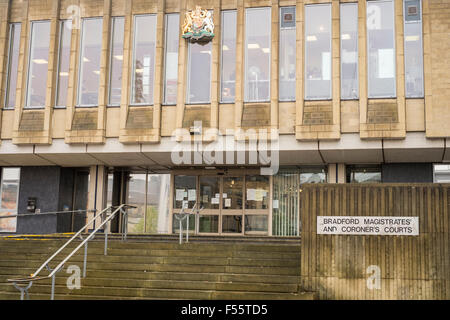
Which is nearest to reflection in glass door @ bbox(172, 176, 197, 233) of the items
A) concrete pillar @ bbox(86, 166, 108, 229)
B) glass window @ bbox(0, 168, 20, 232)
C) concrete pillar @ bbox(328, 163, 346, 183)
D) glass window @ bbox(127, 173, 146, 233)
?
glass window @ bbox(127, 173, 146, 233)

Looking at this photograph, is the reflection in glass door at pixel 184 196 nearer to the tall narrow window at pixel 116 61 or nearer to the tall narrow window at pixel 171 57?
the tall narrow window at pixel 171 57

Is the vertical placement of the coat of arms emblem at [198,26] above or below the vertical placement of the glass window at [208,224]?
above

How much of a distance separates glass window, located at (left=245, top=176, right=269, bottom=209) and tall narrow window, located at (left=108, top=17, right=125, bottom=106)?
507cm

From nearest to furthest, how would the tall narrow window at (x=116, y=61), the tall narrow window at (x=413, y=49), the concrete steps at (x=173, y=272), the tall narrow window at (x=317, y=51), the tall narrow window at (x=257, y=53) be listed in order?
the concrete steps at (x=173, y=272) → the tall narrow window at (x=413, y=49) → the tall narrow window at (x=317, y=51) → the tall narrow window at (x=257, y=53) → the tall narrow window at (x=116, y=61)

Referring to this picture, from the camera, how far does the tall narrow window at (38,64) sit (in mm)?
17984

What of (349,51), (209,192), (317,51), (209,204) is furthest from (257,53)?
(209,204)

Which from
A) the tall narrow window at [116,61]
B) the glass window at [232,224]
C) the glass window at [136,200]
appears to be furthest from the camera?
the glass window at [136,200]

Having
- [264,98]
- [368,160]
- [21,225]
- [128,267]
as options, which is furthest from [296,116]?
[21,225]

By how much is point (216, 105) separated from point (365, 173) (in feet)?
17.1

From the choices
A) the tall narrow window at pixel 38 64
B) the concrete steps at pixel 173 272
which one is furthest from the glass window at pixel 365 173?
the tall narrow window at pixel 38 64

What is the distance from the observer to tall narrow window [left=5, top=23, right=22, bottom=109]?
18.2m

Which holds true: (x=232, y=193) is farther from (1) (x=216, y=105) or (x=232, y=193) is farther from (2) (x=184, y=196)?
(1) (x=216, y=105)

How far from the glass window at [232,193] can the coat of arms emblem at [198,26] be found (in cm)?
473

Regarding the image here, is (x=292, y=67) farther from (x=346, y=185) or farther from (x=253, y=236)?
(x=346, y=185)
